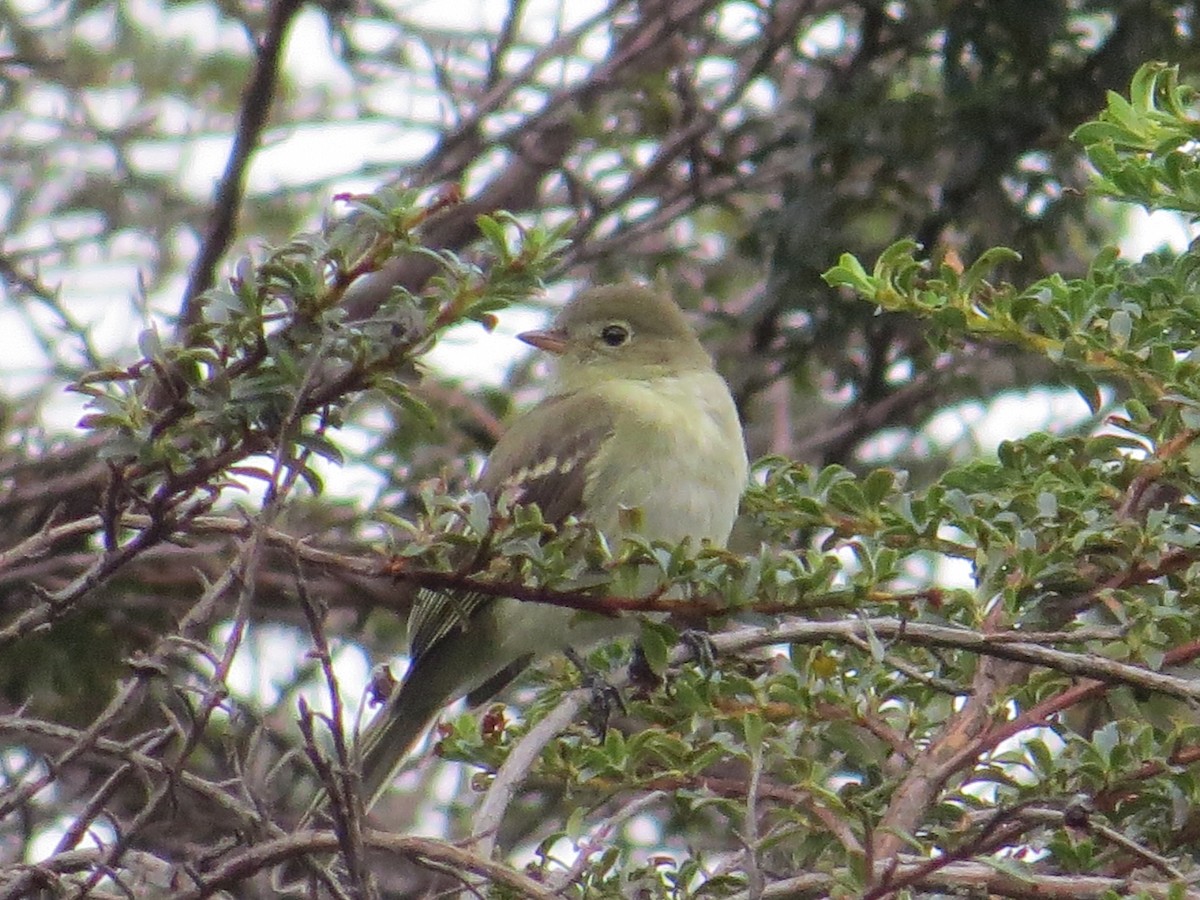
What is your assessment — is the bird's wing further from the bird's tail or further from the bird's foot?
the bird's foot

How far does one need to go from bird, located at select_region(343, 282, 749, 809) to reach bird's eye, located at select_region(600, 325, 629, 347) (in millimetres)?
284

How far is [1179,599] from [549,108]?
9.67 ft

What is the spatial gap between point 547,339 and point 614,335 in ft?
0.65

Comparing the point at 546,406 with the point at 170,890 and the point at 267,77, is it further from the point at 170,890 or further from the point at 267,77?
the point at 170,890

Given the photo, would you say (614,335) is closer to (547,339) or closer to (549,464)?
(547,339)

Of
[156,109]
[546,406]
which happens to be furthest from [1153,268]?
[156,109]

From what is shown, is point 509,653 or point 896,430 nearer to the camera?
point 509,653

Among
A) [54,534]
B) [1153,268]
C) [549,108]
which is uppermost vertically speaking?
[549,108]

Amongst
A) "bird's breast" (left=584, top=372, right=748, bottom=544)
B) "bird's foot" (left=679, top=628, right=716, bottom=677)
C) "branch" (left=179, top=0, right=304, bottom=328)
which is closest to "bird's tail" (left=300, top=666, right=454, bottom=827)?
"bird's breast" (left=584, top=372, right=748, bottom=544)

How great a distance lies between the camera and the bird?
13.9 feet

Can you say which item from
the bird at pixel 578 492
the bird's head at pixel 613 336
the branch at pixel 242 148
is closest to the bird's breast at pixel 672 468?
the bird at pixel 578 492

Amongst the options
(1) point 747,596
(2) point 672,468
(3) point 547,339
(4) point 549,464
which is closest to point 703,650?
(1) point 747,596

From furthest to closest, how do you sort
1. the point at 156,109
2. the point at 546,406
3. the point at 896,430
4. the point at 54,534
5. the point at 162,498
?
the point at 156,109 → the point at 896,430 → the point at 546,406 → the point at 54,534 → the point at 162,498

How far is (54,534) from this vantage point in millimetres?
2395
